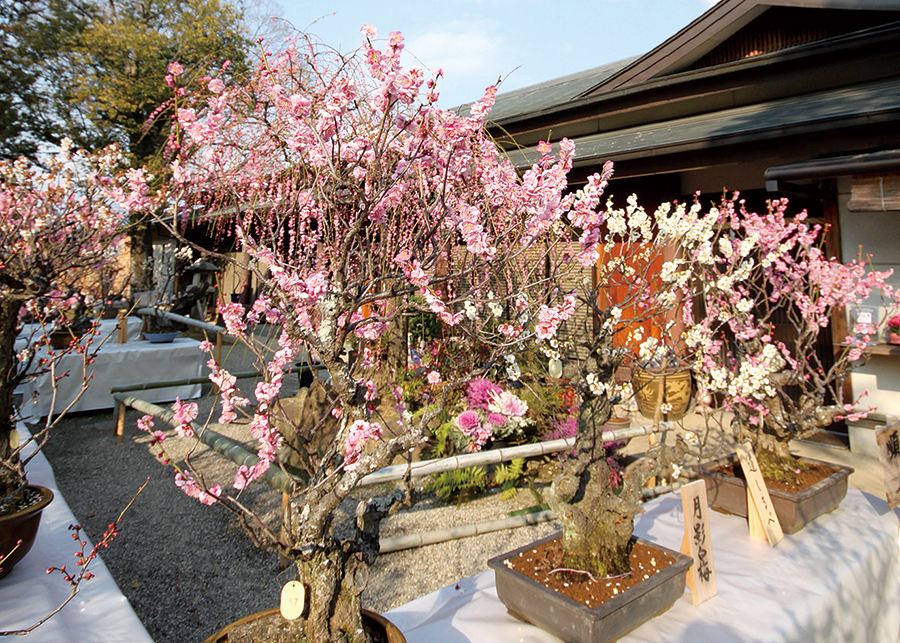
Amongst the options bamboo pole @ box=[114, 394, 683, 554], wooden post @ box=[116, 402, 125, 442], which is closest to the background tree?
wooden post @ box=[116, 402, 125, 442]

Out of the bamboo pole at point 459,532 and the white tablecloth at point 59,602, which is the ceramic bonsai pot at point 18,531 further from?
the bamboo pole at point 459,532

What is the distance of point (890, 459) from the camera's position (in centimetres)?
247

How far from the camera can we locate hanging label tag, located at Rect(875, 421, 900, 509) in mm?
2414

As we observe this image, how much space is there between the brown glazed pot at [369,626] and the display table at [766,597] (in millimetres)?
224

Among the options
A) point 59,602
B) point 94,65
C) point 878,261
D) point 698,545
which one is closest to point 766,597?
point 698,545

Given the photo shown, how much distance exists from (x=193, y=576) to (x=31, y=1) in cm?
1826

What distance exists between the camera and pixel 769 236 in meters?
A: 4.13

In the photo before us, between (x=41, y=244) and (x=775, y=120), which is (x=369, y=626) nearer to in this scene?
(x=41, y=244)

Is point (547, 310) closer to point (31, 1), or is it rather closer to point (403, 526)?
point (403, 526)

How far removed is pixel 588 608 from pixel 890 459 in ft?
6.57

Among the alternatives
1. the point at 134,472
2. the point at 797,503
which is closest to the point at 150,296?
the point at 134,472

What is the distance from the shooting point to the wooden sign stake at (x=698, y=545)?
1.84 meters

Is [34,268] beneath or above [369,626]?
above

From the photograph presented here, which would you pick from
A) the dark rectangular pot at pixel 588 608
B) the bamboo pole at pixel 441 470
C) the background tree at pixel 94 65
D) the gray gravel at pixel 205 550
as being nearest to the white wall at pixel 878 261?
the bamboo pole at pixel 441 470
